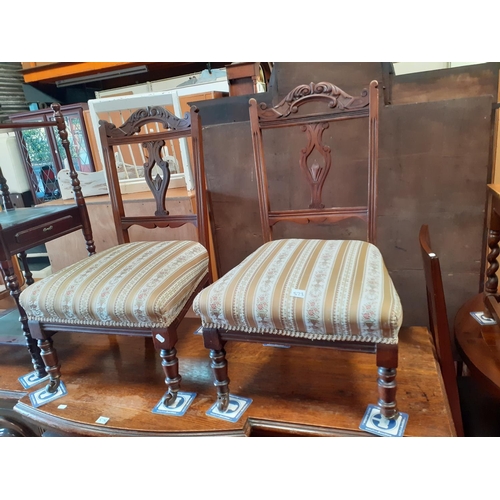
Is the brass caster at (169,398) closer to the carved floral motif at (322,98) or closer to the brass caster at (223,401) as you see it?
the brass caster at (223,401)

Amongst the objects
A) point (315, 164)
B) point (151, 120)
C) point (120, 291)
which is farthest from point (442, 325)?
point (151, 120)

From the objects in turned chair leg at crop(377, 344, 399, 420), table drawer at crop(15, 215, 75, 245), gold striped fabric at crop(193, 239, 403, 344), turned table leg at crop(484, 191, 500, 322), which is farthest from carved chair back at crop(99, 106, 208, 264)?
turned table leg at crop(484, 191, 500, 322)

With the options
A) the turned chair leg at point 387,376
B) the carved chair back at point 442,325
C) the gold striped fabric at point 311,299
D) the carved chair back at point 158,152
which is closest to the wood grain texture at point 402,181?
the carved chair back at point 158,152

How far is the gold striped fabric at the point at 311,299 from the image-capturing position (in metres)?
0.81

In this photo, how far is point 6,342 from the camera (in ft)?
4.87

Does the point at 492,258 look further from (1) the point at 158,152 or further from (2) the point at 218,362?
(1) the point at 158,152

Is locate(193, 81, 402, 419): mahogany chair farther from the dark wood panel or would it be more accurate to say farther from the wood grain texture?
the dark wood panel

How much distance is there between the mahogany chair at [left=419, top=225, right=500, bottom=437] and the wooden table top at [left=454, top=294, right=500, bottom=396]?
0.07 m

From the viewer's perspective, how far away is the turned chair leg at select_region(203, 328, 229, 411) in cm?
96

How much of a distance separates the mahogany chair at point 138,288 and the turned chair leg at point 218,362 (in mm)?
123

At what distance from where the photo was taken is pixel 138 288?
1.01 metres

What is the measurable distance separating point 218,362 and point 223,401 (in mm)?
152

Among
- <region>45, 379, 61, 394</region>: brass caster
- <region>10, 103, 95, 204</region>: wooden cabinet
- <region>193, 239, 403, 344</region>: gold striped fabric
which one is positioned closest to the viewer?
<region>193, 239, 403, 344</region>: gold striped fabric

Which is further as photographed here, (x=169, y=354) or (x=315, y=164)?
(x=315, y=164)
